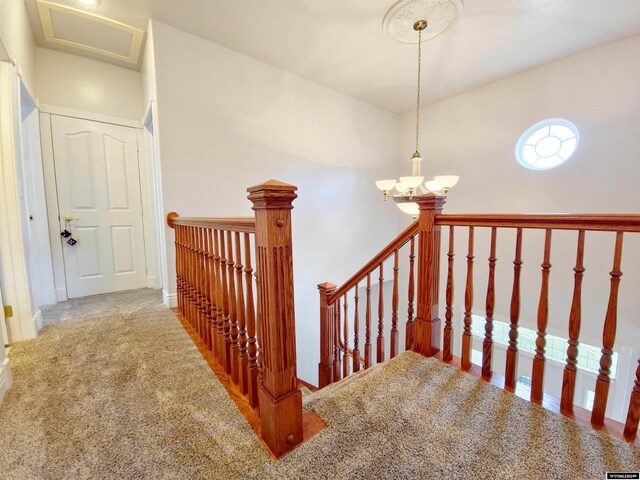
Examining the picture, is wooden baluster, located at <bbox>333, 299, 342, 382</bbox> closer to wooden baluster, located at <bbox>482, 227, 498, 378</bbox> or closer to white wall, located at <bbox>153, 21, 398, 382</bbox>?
wooden baluster, located at <bbox>482, 227, 498, 378</bbox>

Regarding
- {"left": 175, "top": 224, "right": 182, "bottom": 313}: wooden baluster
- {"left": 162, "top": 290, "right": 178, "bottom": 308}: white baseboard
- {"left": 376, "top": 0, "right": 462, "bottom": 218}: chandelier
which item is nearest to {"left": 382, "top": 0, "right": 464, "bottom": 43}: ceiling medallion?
{"left": 376, "top": 0, "right": 462, "bottom": 218}: chandelier

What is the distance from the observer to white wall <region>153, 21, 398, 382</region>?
2607 mm

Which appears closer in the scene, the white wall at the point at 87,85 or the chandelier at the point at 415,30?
the chandelier at the point at 415,30

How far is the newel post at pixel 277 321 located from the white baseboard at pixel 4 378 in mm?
1381

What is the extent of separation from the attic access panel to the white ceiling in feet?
0.25

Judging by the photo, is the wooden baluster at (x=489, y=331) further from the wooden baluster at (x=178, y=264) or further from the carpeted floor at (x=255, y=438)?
the wooden baluster at (x=178, y=264)

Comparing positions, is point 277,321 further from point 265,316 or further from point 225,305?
point 225,305

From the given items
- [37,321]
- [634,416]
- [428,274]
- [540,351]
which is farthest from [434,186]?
[37,321]

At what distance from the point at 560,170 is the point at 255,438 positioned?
408 centimetres

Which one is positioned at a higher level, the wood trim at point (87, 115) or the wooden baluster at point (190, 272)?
the wood trim at point (87, 115)

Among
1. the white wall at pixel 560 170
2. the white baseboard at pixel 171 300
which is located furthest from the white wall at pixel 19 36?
the white wall at pixel 560 170

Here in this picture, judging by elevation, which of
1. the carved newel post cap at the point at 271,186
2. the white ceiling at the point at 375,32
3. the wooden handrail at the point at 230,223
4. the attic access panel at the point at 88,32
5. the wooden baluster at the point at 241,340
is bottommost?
the wooden baluster at the point at 241,340

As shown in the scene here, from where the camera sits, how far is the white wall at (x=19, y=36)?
182 cm

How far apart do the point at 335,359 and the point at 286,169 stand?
7.51 feet
